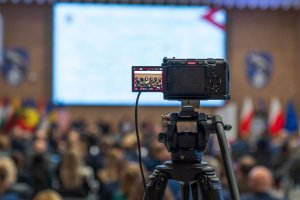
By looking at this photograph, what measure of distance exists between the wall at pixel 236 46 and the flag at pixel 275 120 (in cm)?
125

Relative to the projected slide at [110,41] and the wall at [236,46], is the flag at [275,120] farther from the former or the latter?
the projected slide at [110,41]

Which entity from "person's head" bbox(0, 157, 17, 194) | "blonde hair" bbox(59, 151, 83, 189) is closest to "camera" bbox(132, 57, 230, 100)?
"person's head" bbox(0, 157, 17, 194)

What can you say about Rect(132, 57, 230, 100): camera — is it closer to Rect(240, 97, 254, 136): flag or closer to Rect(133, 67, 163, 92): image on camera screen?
Rect(133, 67, 163, 92): image on camera screen

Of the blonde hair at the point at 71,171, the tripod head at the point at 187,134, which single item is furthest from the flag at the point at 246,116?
the tripod head at the point at 187,134

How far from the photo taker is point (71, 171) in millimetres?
A: 6387

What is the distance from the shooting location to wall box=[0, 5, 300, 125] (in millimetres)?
18891

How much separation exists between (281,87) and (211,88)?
18.7 metres

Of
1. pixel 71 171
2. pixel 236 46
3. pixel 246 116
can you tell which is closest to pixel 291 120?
pixel 246 116

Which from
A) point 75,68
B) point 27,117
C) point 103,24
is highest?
point 103,24

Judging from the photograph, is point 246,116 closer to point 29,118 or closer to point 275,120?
point 275,120

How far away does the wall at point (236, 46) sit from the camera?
1889cm

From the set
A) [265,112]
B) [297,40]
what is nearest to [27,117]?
[265,112]

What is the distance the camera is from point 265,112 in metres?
19.2

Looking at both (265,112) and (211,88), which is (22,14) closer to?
(265,112)
